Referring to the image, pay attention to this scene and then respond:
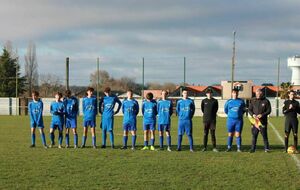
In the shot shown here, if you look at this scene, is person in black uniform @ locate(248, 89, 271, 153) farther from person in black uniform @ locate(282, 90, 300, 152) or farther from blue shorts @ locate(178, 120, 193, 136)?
blue shorts @ locate(178, 120, 193, 136)

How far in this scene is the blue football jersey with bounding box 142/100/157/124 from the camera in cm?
1418

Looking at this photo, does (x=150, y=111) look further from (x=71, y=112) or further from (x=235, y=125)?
(x=235, y=125)

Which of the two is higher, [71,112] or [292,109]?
[292,109]

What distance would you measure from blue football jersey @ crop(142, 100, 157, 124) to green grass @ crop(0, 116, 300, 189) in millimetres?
1301

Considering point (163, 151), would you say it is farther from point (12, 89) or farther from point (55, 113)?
point (12, 89)

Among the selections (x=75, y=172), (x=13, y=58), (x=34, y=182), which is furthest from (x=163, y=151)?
(x=13, y=58)

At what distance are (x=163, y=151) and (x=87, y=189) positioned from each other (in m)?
5.81

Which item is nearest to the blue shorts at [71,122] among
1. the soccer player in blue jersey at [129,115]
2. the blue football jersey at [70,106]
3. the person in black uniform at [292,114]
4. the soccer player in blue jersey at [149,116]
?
the blue football jersey at [70,106]

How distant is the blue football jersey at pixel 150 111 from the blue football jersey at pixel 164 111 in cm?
16

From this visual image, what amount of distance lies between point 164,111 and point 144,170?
4.48 metres

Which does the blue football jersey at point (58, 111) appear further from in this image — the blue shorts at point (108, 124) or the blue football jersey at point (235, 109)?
the blue football jersey at point (235, 109)

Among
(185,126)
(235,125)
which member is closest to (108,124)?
(185,126)

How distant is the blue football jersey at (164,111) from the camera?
1407cm

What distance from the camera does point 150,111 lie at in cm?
1417
